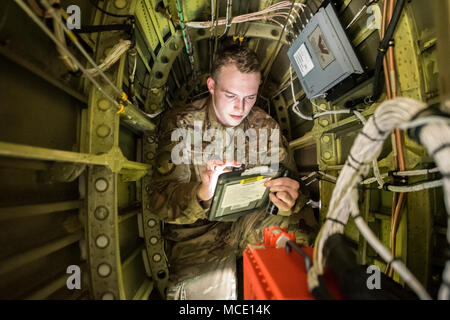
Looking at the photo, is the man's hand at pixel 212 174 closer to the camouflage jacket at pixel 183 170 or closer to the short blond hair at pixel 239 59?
the camouflage jacket at pixel 183 170

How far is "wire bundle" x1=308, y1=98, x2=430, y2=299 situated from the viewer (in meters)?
0.75

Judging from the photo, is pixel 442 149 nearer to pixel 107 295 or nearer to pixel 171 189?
pixel 171 189

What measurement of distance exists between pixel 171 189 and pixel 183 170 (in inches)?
10.5

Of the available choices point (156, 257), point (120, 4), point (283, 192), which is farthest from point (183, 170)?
point (120, 4)

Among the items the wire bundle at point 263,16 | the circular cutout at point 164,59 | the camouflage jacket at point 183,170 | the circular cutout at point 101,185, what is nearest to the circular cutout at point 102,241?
the circular cutout at point 101,185

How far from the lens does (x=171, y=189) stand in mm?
1895

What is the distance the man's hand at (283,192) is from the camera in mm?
1697

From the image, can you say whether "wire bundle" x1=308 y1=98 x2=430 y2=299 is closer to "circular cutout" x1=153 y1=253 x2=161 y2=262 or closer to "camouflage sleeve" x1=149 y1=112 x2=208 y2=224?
"camouflage sleeve" x1=149 y1=112 x2=208 y2=224

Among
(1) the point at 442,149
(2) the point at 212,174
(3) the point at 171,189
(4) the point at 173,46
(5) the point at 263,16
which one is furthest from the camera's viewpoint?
(4) the point at 173,46

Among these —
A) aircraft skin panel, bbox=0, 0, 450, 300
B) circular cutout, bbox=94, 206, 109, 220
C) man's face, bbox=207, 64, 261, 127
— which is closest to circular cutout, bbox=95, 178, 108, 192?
aircraft skin panel, bbox=0, 0, 450, 300

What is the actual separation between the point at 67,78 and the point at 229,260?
2197 mm

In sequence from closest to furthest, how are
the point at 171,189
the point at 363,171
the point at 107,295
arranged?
the point at 363,171 < the point at 107,295 < the point at 171,189

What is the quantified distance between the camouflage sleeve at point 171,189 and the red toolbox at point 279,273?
74 centimetres
